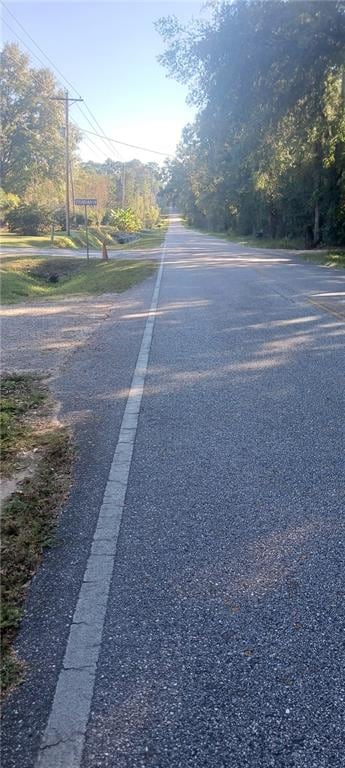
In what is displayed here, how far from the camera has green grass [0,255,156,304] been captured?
15797mm

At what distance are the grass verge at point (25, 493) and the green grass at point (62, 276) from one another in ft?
29.1

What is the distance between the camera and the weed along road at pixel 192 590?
203 centimetres

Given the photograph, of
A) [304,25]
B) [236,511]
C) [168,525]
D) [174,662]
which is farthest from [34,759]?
[304,25]

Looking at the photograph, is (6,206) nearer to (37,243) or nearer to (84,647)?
(37,243)

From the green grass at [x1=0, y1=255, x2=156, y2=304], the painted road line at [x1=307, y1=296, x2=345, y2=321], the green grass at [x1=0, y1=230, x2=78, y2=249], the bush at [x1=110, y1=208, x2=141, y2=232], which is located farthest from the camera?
the bush at [x1=110, y1=208, x2=141, y2=232]

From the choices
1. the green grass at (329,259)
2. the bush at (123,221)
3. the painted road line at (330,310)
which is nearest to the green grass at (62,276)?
the painted road line at (330,310)

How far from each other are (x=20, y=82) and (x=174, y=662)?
7224 cm

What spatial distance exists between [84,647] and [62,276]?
70.2ft

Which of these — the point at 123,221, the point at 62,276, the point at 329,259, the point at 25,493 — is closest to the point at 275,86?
the point at 329,259

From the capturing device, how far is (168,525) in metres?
3.38

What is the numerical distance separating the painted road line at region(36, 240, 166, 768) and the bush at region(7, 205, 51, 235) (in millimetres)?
45898

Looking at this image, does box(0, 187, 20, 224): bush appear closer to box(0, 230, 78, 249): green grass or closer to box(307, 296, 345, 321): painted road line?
box(0, 230, 78, 249): green grass

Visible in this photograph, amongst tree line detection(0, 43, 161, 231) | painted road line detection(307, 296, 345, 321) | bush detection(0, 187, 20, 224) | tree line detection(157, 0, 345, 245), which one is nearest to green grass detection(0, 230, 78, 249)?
bush detection(0, 187, 20, 224)

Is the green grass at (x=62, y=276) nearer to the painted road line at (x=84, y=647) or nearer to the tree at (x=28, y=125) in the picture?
the painted road line at (x=84, y=647)
